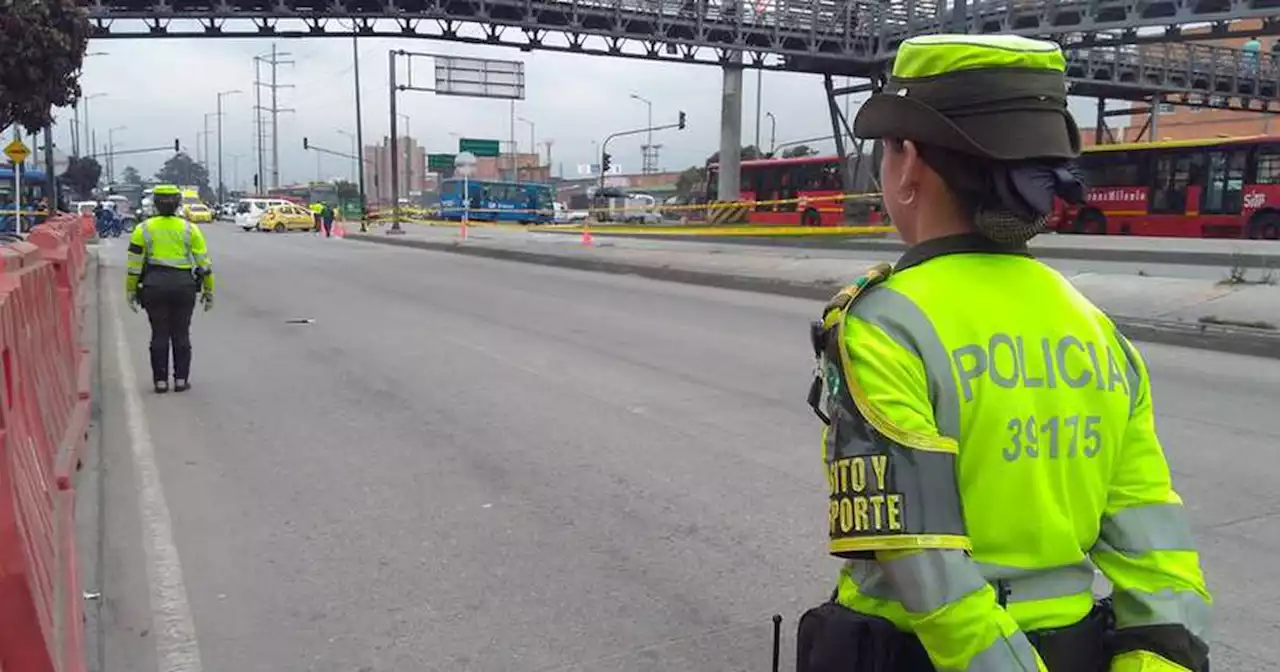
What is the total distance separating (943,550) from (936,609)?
3.4 inches

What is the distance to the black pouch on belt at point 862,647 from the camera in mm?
1638

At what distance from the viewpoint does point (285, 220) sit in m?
58.8

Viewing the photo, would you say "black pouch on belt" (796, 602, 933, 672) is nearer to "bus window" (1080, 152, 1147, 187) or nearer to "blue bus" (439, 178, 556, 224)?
"bus window" (1080, 152, 1147, 187)

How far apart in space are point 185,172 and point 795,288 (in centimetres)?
16497

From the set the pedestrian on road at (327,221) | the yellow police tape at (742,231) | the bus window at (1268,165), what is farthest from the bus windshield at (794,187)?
the pedestrian on road at (327,221)

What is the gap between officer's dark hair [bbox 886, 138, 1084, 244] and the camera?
5.50 ft

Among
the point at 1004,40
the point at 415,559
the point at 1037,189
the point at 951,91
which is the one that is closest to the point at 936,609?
the point at 1037,189

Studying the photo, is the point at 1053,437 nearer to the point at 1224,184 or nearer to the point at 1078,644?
the point at 1078,644

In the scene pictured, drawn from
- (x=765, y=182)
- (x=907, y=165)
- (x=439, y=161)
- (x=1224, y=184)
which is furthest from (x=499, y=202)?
(x=907, y=165)

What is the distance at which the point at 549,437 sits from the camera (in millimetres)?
7660

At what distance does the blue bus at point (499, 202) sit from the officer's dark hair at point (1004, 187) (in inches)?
2563

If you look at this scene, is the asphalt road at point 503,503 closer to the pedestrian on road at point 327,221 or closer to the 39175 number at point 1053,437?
the 39175 number at point 1053,437

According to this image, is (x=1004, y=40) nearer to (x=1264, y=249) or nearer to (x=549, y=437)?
(x=549, y=437)

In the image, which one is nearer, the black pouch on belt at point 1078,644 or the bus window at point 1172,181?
the black pouch on belt at point 1078,644
